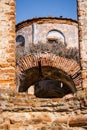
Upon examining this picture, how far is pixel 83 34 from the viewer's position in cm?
596

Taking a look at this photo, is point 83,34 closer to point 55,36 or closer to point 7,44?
point 7,44

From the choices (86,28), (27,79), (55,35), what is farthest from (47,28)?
(86,28)

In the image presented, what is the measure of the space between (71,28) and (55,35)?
1.21 m

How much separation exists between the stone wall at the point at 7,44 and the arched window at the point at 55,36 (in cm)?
1721

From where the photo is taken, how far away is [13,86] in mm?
5512

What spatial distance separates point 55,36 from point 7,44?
17.7 metres

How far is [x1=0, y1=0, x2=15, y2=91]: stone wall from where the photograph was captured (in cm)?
554

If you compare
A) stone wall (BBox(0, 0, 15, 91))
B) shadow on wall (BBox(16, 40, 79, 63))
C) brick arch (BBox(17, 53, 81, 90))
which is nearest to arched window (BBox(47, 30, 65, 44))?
shadow on wall (BBox(16, 40, 79, 63))

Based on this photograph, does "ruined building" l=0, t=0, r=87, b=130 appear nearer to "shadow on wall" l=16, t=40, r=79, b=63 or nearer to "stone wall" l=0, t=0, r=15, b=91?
"stone wall" l=0, t=0, r=15, b=91

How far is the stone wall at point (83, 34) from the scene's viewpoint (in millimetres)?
5750

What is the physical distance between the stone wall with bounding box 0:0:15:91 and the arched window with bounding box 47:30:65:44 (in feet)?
56.5

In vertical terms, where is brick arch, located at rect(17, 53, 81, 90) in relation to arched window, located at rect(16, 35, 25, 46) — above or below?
below

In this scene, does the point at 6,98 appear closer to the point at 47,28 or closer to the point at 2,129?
the point at 2,129

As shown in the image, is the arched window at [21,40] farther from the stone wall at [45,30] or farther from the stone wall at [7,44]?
the stone wall at [7,44]
